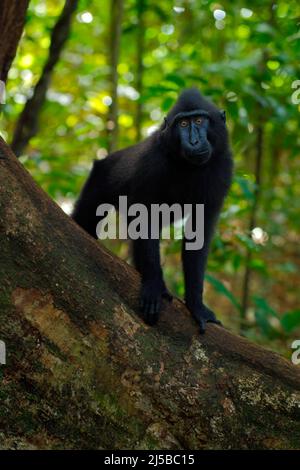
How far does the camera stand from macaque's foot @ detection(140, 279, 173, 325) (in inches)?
128

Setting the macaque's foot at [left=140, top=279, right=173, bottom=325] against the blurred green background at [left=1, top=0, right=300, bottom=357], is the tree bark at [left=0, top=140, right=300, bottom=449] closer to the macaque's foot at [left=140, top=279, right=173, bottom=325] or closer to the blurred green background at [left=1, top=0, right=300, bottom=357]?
the macaque's foot at [left=140, top=279, right=173, bottom=325]

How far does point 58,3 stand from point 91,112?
1.95m

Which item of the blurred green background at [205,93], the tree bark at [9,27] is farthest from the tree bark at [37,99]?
the tree bark at [9,27]

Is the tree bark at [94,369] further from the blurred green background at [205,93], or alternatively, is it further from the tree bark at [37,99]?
the tree bark at [37,99]

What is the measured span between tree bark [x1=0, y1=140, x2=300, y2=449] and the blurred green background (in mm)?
1917

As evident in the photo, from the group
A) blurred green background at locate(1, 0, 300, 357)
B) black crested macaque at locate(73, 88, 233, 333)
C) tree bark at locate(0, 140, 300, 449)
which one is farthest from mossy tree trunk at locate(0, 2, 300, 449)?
blurred green background at locate(1, 0, 300, 357)

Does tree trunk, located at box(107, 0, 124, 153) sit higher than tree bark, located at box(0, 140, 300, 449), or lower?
higher

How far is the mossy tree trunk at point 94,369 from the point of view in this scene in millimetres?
2857

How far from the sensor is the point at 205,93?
5258 mm

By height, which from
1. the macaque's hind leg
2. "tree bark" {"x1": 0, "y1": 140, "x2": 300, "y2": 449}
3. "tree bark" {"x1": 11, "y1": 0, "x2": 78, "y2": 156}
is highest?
"tree bark" {"x1": 11, "y1": 0, "x2": 78, "y2": 156}

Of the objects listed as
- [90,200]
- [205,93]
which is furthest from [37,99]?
[205,93]

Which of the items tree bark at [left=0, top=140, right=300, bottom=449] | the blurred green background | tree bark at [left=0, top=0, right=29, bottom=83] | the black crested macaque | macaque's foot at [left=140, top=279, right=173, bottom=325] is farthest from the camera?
the blurred green background

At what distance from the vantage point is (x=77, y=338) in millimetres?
2953

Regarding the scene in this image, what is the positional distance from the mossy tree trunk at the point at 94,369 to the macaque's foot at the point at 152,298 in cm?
9
